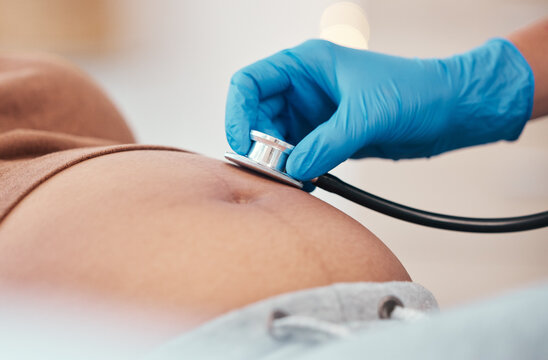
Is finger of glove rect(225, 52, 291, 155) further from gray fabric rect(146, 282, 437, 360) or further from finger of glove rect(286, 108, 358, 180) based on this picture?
gray fabric rect(146, 282, 437, 360)

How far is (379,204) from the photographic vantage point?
62 centimetres

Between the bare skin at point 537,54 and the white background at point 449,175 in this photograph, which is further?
the white background at point 449,175

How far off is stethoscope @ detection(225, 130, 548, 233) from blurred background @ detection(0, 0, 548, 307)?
0.82 m

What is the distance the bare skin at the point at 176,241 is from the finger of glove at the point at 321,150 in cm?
9

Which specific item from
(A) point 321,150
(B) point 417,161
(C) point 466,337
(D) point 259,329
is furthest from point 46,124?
(B) point 417,161

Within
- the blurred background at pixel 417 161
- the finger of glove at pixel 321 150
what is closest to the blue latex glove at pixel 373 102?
the finger of glove at pixel 321 150

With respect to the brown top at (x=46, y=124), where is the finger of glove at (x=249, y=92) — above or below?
above

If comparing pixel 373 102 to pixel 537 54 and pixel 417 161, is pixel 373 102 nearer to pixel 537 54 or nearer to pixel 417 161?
pixel 537 54

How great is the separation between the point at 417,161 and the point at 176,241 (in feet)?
→ 4.70

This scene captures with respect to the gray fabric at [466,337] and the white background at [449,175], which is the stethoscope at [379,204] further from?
the white background at [449,175]

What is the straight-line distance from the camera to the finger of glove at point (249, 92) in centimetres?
62

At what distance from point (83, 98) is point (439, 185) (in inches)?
50.7

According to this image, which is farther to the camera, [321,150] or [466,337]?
[321,150]

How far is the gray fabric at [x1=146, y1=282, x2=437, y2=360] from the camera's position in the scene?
302 mm
